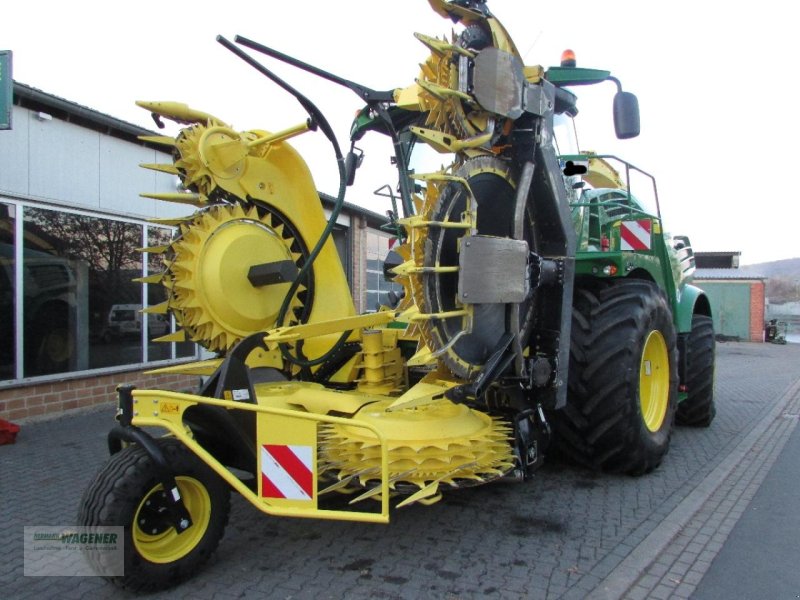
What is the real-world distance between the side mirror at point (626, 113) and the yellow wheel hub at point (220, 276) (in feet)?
8.52

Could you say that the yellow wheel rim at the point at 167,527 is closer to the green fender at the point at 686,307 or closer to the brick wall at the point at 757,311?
the green fender at the point at 686,307

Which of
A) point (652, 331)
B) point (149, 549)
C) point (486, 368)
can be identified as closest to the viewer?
point (149, 549)

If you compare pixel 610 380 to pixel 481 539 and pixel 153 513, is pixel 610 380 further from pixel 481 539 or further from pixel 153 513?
pixel 153 513

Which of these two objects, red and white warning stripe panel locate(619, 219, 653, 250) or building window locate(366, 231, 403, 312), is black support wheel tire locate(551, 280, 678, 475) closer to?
red and white warning stripe panel locate(619, 219, 653, 250)

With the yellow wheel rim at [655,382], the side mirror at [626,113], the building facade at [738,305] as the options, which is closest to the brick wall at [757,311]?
the building facade at [738,305]

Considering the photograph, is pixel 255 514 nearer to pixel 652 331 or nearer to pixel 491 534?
pixel 491 534

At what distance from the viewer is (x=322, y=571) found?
11.0ft

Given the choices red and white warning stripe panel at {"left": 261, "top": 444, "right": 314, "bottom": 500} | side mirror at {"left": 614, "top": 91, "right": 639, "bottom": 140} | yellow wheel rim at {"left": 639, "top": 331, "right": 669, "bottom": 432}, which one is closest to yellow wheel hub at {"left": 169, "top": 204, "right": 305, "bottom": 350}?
red and white warning stripe panel at {"left": 261, "top": 444, "right": 314, "bottom": 500}

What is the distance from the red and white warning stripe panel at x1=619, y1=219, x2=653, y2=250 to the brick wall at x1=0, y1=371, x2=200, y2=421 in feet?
13.6

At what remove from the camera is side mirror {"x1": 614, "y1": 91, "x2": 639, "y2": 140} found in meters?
4.45

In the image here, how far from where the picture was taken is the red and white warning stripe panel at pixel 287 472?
3.07 meters

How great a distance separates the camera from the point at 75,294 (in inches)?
291

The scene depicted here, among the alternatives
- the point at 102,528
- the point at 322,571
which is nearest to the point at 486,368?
the point at 322,571

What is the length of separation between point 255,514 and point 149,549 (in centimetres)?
117
